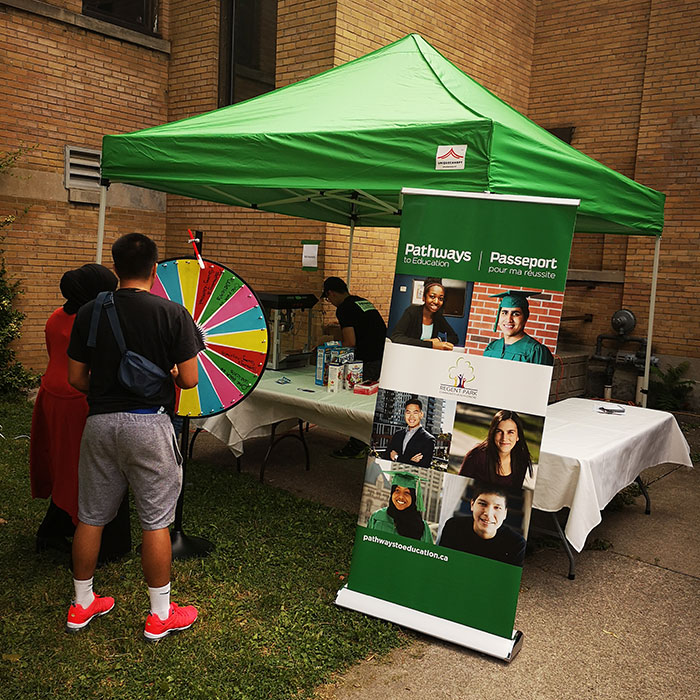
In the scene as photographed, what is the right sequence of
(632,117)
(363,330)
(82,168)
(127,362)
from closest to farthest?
1. (127,362)
2. (363,330)
3. (82,168)
4. (632,117)

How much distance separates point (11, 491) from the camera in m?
5.11

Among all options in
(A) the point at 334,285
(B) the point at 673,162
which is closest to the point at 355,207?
(A) the point at 334,285

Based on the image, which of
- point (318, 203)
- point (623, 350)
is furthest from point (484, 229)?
point (623, 350)

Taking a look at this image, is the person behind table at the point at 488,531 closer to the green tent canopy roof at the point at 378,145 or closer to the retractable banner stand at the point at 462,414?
the retractable banner stand at the point at 462,414

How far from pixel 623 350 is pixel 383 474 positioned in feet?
25.5

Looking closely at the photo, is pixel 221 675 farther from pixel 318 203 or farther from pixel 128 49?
pixel 128 49

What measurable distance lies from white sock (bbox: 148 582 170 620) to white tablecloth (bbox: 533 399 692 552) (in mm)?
2133

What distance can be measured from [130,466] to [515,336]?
1.90 m

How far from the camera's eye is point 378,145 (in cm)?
394

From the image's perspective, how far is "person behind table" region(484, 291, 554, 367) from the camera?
3.33m

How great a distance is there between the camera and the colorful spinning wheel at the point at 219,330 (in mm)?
3801

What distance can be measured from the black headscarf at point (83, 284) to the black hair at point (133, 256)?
453mm

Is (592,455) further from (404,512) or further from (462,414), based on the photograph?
(404,512)

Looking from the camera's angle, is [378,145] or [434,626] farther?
[378,145]
